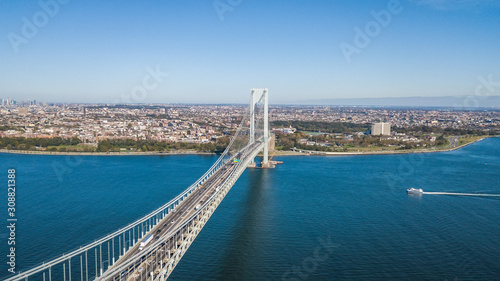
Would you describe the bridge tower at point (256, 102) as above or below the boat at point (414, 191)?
above

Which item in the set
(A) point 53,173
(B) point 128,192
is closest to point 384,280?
(B) point 128,192

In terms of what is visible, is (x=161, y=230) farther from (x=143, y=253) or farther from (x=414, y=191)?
(x=414, y=191)

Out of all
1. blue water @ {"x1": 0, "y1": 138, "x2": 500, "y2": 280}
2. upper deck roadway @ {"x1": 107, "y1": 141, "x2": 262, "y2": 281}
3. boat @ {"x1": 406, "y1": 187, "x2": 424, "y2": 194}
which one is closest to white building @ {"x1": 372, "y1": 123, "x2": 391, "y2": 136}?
blue water @ {"x1": 0, "y1": 138, "x2": 500, "y2": 280}

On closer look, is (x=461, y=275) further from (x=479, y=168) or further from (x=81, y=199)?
(x=479, y=168)

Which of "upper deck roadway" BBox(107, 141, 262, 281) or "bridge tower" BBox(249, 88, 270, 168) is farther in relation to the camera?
"bridge tower" BBox(249, 88, 270, 168)

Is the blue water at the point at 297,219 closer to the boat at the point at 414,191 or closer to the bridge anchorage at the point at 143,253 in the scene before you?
the boat at the point at 414,191

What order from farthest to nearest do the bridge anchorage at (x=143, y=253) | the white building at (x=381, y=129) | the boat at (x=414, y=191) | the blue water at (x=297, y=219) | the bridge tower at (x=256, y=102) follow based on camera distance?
the white building at (x=381, y=129) → the bridge tower at (x=256, y=102) → the boat at (x=414, y=191) → the blue water at (x=297, y=219) → the bridge anchorage at (x=143, y=253)

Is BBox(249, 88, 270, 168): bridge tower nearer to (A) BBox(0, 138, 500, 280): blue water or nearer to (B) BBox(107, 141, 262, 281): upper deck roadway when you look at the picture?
(A) BBox(0, 138, 500, 280): blue water

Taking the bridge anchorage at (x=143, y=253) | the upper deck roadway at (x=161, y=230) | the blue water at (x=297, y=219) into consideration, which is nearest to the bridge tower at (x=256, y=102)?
the blue water at (x=297, y=219)
